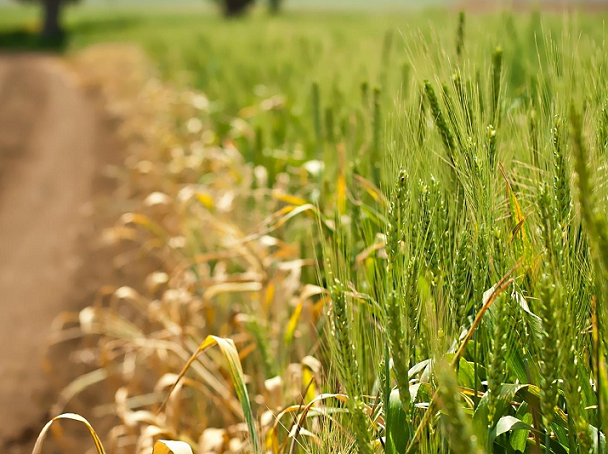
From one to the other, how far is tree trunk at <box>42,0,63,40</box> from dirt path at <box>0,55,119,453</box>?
50.4 feet

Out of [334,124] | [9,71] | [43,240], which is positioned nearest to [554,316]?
[334,124]

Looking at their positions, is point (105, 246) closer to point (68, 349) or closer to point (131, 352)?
point (68, 349)

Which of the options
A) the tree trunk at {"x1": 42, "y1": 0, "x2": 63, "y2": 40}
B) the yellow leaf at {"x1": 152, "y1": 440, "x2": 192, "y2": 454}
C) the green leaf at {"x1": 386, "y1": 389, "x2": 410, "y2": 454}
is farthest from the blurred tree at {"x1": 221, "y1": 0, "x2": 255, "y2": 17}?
the green leaf at {"x1": 386, "y1": 389, "x2": 410, "y2": 454}

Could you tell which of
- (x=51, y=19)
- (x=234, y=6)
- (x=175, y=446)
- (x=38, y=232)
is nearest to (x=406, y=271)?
(x=175, y=446)

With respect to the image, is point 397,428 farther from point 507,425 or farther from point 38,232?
point 38,232

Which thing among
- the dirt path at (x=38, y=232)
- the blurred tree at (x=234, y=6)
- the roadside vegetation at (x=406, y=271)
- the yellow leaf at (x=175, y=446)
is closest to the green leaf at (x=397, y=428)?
the roadside vegetation at (x=406, y=271)

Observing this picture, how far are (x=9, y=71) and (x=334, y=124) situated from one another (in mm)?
12527

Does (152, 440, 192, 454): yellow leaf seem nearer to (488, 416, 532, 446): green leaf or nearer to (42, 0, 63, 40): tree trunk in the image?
(488, 416, 532, 446): green leaf

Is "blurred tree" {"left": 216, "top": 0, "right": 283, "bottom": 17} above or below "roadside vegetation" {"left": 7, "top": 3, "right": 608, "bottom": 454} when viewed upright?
above

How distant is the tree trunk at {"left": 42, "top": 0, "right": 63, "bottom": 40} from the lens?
22.5 m

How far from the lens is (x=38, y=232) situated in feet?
14.0

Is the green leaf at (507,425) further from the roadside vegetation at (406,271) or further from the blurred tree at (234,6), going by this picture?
the blurred tree at (234,6)

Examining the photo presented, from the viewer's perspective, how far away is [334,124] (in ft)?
6.74

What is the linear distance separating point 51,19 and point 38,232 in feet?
69.3
